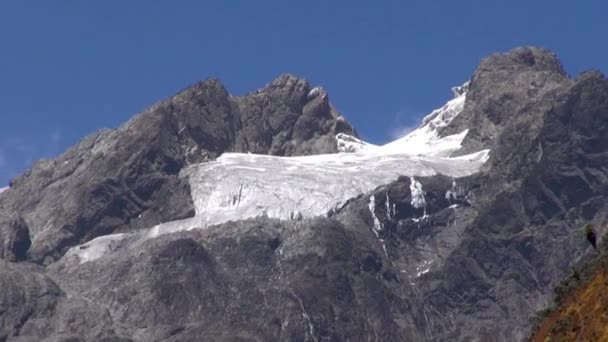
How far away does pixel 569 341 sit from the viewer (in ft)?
364

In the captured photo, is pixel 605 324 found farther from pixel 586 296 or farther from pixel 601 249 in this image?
pixel 601 249

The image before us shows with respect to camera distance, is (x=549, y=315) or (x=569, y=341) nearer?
(x=569, y=341)

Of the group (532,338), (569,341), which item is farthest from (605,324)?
(532,338)

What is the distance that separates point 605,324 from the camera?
108500 mm

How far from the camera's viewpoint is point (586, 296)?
11412 cm

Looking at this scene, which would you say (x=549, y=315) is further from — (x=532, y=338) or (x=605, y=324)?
(x=605, y=324)

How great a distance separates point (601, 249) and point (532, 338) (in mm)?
8658

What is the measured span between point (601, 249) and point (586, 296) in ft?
39.7

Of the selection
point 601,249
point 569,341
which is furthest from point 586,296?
point 601,249

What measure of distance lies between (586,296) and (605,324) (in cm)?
574

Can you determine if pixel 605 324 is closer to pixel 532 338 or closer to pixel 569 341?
pixel 569 341

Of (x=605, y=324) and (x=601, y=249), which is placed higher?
(x=601, y=249)

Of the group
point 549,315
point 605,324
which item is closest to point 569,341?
point 605,324

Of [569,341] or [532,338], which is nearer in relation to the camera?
[569,341]
